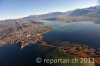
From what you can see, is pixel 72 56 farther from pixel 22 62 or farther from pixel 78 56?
pixel 22 62

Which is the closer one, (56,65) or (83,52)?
(56,65)

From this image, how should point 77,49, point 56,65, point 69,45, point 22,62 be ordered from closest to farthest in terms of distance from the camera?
point 56,65, point 22,62, point 77,49, point 69,45

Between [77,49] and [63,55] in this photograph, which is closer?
[63,55]

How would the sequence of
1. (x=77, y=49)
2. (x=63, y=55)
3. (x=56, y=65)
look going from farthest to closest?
(x=77, y=49) < (x=63, y=55) < (x=56, y=65)

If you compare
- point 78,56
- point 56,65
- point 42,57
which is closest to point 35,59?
point 42,57

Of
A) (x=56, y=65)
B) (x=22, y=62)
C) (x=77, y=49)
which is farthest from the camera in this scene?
(x=77, y=49)

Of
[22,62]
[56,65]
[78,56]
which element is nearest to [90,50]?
[78,56]

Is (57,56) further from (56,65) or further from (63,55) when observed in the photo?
(56,65)

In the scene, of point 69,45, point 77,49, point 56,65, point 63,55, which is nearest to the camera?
point 56,65

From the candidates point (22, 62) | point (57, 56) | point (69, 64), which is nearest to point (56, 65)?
point (69, 64)
